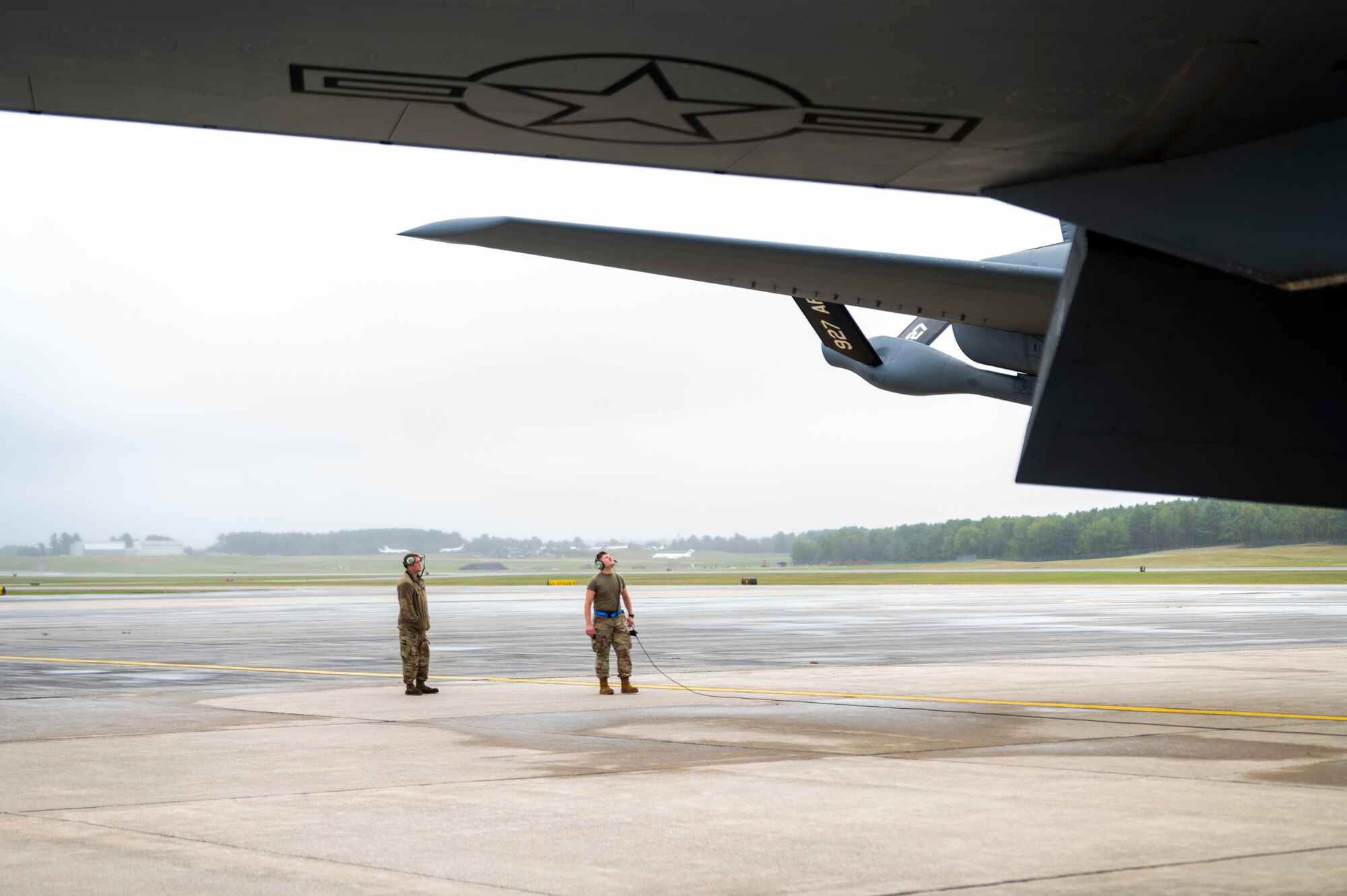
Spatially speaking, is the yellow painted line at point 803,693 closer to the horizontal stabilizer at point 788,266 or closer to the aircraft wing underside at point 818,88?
the horizontal stabilizer at point 788,266

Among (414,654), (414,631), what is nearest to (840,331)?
(414,631)

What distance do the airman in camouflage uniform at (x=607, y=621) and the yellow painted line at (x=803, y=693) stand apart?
1046 mm

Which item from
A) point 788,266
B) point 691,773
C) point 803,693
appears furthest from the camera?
point 803,693

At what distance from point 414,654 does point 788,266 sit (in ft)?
23.4

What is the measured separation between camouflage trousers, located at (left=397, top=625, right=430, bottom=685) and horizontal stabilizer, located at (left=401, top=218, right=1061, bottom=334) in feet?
19.9

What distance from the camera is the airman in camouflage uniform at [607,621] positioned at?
52.3 feet

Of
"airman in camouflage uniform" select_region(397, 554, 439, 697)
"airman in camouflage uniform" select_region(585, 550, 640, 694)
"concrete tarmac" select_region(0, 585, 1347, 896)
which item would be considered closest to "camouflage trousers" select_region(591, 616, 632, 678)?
"airman in camouflage uniform" select_region(585, 550, 640, 694)

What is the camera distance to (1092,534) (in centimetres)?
14625

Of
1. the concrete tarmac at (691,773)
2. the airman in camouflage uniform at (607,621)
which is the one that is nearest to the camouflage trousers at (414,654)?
the concrete tarmac at (691,773)

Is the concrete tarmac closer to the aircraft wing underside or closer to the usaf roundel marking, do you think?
the aircraft wing underside

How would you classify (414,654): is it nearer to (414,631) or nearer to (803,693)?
(414,631)

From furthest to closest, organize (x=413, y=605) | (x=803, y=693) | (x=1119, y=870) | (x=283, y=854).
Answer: (x=413, y=605) < (x=803, y=693) < (x=283, y=854) < (x=1119, y=870)

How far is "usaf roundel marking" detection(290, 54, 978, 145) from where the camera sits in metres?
7.01

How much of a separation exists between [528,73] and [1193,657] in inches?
693
